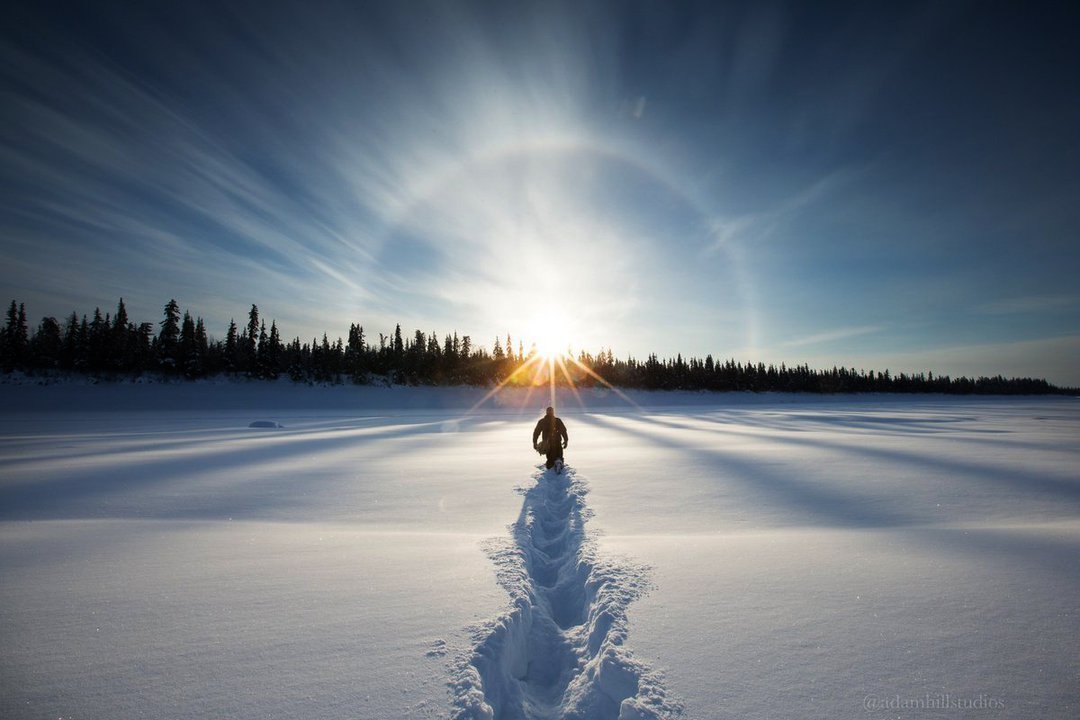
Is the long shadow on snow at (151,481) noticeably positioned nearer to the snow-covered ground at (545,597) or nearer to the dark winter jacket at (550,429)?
the snow-covered ground at (545,597)

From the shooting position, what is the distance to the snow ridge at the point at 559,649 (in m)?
2.74

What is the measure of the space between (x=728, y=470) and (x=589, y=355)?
96701 millimetres

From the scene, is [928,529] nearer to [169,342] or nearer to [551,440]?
[551,440]

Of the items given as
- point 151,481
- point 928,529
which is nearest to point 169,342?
point 151,481

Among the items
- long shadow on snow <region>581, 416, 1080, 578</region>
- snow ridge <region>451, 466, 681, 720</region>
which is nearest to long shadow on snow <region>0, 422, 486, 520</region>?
snow ridge <region>451, 466, 681, 720</region>

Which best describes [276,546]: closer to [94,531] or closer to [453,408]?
[94,531]

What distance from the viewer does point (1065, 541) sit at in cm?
505

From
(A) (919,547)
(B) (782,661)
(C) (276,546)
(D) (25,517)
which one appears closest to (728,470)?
(A) (919,547)

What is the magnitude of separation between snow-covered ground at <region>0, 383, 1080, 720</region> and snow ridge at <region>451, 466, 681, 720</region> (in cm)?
2

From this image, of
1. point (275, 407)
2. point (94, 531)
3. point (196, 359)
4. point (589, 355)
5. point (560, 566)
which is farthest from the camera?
point (589, 355)

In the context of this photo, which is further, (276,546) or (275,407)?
(275,407)

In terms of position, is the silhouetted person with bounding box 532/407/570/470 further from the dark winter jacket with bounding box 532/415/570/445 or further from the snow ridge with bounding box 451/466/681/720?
the snow ridge with bounding box 451/466/681/720

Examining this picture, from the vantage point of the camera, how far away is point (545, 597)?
177 inches

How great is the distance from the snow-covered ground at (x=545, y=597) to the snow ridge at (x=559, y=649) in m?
0.02
